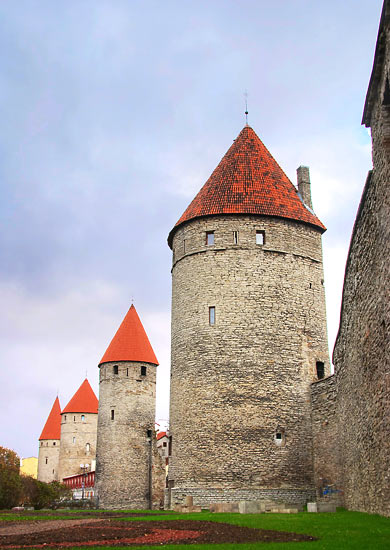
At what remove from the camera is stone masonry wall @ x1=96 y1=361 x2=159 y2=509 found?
34406 millimetres

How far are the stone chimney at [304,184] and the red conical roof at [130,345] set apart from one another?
16.2 metres

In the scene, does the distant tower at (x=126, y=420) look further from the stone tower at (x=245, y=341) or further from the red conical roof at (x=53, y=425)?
the red conical roof at (x=53, y=425)

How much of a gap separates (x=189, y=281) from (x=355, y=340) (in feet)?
33.8

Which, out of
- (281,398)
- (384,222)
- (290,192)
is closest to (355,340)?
(384,222)

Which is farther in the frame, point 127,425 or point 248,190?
point 127,425

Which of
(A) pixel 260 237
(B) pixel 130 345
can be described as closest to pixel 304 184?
(A) pixel 260 237

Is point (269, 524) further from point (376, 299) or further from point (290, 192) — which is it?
point (290, 192)

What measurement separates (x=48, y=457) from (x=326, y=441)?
51.4 metres

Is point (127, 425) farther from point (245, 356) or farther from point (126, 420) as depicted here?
point (245, 356)

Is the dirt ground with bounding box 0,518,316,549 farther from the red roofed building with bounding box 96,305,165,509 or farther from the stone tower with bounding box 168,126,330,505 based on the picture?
the red roofed building with bounding box 96,305,165,509

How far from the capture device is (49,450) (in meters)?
66.5

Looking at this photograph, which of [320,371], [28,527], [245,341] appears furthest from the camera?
[320,371]

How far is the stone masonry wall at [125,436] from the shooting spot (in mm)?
34406

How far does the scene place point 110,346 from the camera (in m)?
39.2
